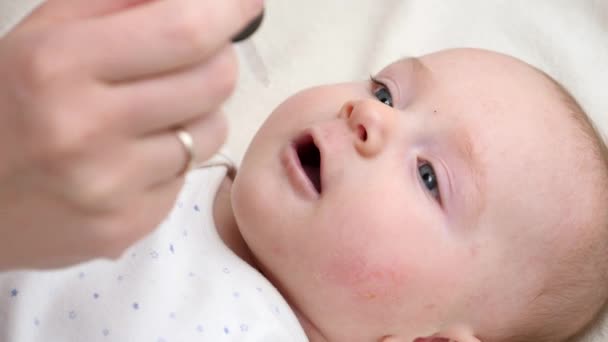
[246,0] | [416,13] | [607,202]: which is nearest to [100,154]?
[246,0]

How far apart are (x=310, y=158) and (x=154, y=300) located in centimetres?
30

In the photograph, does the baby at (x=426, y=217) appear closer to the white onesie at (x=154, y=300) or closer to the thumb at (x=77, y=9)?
the white onesie at (x=154, y=300)

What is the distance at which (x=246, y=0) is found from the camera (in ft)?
1.73

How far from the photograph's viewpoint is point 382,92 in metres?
1.04

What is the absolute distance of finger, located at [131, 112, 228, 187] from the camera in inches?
20.0

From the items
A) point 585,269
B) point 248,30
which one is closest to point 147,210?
point 248,30

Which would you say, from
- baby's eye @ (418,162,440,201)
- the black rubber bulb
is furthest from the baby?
the black rubber bulb

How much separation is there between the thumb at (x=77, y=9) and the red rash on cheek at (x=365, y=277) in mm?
461

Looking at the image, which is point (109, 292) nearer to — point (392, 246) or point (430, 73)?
point (392, 246)

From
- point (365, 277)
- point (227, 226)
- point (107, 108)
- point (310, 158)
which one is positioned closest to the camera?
point (107, 108)

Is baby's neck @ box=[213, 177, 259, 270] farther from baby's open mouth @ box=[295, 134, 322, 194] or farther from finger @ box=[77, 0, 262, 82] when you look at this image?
finger @ box=[77, 0, 262, 82]

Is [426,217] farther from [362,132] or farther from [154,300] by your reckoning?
[154,300]

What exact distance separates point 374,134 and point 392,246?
15cm

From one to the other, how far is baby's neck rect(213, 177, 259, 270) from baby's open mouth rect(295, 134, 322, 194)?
18cm
